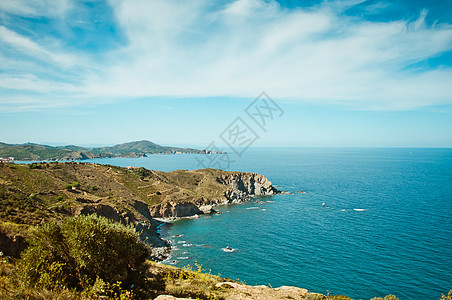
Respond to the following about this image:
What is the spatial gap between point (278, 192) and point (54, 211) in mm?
94187

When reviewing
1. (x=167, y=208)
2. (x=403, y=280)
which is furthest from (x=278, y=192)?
(x=403, y=280)

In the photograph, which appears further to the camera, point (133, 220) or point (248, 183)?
point (248, 183)

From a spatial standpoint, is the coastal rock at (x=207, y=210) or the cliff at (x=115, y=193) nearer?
the cliff at (x=115, y=193)

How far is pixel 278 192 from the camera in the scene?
116m

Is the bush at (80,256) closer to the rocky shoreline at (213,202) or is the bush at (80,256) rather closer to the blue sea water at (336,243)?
the blue sea water at (336,243)

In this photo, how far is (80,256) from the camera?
1310 centimetres

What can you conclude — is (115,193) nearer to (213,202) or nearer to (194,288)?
(213,202)

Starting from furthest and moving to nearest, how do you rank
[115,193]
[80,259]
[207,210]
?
[207,210] → [115,193] → [80,259]

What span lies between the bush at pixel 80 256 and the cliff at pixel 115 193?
939 cm

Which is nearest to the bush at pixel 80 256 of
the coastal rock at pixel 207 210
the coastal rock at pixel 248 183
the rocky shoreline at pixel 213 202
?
the rocky shoreline at pixel 213 202

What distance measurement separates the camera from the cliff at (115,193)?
39.0m

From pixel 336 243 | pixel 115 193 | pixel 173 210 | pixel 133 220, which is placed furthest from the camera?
pixel 173 210

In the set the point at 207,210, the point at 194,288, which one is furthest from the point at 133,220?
the point at 194,288

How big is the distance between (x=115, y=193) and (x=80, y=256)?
69449 mm
